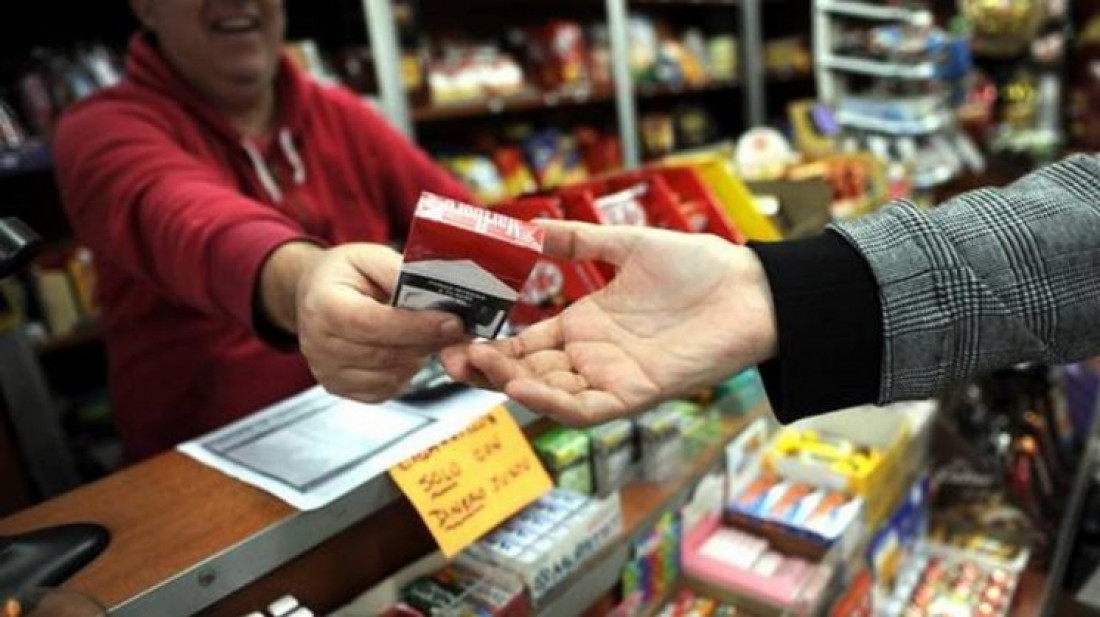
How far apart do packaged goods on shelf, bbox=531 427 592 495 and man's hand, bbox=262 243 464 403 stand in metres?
0.27

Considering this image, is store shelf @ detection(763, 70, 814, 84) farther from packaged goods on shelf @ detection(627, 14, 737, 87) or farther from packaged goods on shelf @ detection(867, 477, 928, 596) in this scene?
packaged goods on shelf @ detection(867, 477, 928, 596)

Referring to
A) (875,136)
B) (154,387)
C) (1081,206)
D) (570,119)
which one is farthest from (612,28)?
(1081,206)

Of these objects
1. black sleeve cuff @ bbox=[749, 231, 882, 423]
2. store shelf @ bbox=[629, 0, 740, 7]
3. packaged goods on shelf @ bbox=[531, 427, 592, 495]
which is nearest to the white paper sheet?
packaged goods on shelf @ bbox=[531, 427, 592, 495]

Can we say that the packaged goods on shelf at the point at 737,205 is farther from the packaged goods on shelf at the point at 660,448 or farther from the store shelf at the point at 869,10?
the store shelf at the point at 869,10

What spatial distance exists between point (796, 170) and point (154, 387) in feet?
4.49

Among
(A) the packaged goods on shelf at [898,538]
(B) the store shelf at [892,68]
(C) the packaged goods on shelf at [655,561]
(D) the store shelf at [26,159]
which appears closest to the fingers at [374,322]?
(C) the packaged goods on shelf at [655,561]

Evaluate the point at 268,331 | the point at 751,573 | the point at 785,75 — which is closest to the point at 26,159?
the point at 268,331

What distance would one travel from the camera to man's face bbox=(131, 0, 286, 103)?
4.42 feet

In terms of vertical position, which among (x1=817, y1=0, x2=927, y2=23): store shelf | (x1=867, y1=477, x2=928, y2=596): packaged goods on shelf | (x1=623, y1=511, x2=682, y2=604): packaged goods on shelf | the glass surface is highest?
(x1=817, y1=0, x2=927, y2=23): store shelf

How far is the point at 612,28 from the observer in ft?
11.2

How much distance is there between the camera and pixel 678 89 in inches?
157

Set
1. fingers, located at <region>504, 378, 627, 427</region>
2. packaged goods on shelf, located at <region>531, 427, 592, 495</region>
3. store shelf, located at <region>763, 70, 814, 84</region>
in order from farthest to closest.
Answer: store shelf, located at <region>763, 70, 814, 84</region> → packaged goods on shelf, located at <region>531, 427, 592, 495</region> → fingers, located at <region>504, 378, 627, 427</region>

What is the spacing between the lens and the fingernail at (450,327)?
69 cm

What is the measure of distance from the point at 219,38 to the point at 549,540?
3.24ft
